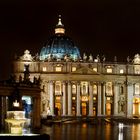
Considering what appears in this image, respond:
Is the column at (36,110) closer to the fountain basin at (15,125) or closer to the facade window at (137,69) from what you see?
the fountain basin at (15,125)

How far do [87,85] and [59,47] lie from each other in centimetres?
2335

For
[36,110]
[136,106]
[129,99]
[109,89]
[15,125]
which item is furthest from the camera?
[136,106]

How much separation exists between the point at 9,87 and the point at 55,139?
52.6 ft

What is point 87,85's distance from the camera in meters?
135

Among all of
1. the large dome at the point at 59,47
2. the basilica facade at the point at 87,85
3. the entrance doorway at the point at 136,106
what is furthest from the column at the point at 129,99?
the large dome at the point at 59,47

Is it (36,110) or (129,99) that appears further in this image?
(129,99)

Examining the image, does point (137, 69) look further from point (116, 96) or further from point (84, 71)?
point (84, 71)

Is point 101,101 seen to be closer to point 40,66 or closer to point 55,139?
point 40,66

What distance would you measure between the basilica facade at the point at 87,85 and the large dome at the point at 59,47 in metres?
14.8

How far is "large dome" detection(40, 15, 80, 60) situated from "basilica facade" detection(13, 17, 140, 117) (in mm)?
14785

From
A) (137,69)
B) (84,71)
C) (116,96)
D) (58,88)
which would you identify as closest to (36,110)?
(84,71)

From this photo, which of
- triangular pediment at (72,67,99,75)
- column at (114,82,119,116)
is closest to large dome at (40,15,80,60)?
triangular pediment at (72,67,99,75)

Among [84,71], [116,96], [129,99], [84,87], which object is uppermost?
[84,71]

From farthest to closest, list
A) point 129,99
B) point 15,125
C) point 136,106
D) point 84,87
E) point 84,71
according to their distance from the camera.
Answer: point 136,106 → point 129,99 → point 84,87 → point 84,71 → point 15,125
